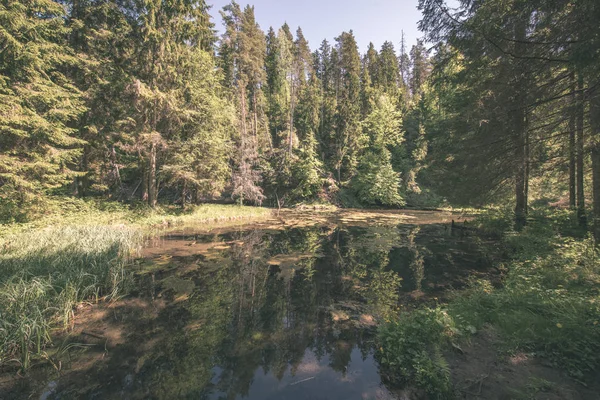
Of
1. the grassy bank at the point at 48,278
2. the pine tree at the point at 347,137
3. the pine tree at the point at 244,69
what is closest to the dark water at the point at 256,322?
the grassy bank at the point at 48,278

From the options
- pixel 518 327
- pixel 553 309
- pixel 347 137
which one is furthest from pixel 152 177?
pixel 347 137

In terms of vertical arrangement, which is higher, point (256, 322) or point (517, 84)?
point (517, 84)

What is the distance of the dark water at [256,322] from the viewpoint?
12.3 feet

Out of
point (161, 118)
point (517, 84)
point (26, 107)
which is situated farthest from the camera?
point (161, 118)

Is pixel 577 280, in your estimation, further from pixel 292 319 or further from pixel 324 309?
pixel 292 319

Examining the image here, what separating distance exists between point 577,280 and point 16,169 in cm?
1800

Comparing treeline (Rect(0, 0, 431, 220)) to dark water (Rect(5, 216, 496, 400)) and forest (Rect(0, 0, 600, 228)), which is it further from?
dark water (Rect(5, 216, 496, 400))

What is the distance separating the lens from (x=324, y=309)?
5.99 m

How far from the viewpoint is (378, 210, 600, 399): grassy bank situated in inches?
126

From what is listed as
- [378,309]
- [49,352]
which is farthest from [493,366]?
[49,352]

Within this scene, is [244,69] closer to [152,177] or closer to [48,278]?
[152,177]

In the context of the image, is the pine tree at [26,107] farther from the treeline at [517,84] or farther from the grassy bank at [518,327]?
the treeline at [517,84]

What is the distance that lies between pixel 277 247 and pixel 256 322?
252 inches

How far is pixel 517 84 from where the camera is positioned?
263 inches
